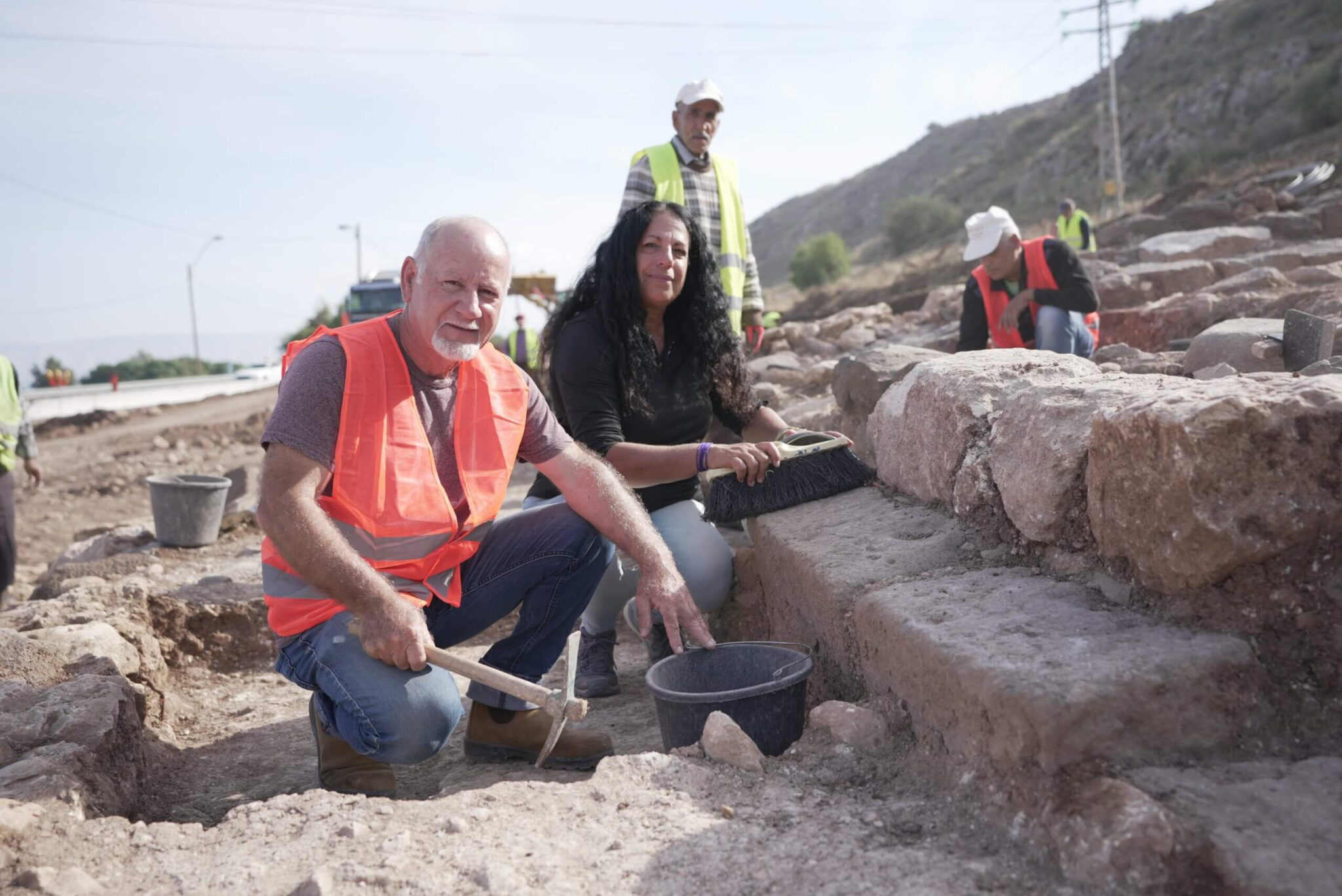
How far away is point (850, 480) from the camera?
351cm

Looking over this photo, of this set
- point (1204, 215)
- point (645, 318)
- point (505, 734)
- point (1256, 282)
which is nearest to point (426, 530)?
point (505, 734)

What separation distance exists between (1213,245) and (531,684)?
9.39 meters

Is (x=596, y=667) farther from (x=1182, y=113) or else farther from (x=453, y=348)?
(x=1182, y=113)

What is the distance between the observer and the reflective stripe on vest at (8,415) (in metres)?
5.02

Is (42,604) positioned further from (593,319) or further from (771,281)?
(771,281)

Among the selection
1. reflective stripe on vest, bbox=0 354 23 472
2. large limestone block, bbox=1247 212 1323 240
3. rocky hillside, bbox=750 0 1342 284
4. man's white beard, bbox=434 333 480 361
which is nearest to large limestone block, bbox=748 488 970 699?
man's white beard, bbox=434 333 480 361

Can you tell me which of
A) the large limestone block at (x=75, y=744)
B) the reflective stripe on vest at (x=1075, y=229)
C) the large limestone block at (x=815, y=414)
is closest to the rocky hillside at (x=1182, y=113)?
the reflective stripe on vest at (x=1075, y=229)

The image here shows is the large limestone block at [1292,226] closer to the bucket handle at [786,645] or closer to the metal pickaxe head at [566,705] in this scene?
the bucket handle at [786,645]

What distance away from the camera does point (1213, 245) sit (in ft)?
31.0

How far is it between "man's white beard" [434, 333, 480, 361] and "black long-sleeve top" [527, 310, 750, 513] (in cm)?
74

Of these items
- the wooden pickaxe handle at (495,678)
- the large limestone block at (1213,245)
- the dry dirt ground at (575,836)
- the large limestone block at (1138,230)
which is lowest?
the dry dirt ground at (575,836)

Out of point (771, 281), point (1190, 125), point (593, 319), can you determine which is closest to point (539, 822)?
point (593, 319)

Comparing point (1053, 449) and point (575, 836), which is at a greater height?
point (1053, 449)

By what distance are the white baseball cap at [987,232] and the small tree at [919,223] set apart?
3232 centimetres
